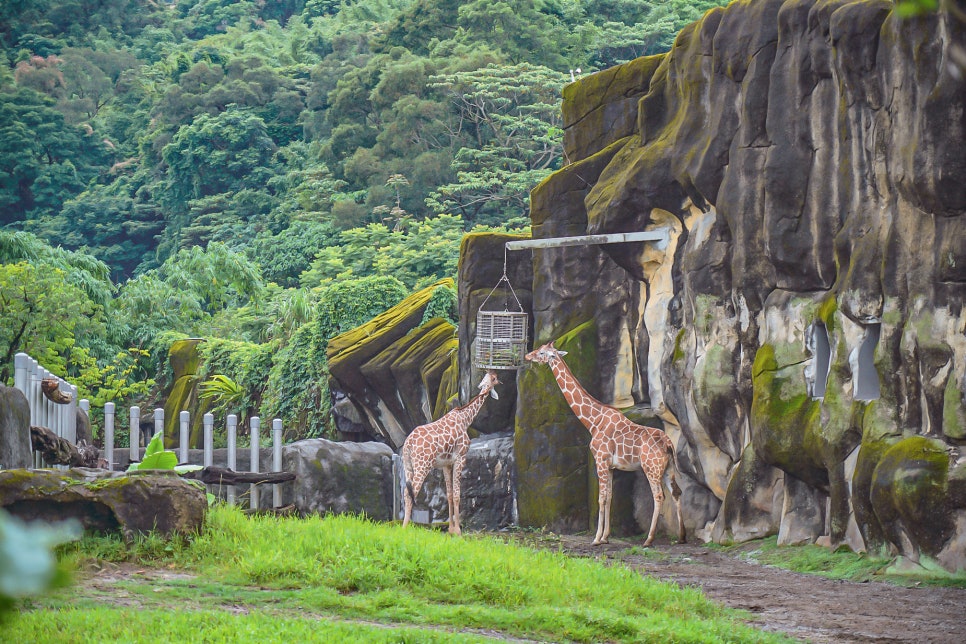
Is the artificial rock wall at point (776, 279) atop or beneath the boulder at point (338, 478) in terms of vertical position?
atop

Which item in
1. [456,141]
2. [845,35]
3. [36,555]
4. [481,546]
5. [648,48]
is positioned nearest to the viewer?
[36,555]

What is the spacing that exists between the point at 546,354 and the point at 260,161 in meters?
30.2

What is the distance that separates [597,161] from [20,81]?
3890cm

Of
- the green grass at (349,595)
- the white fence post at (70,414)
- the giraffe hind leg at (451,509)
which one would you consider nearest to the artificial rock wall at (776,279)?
the giraffe hind leg at (451,509)

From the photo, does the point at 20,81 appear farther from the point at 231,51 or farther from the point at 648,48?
the point at 648,48

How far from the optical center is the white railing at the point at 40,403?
12945mm

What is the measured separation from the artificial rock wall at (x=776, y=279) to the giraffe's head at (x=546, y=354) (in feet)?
2.76

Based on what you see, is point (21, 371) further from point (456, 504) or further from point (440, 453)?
point (456, 504)

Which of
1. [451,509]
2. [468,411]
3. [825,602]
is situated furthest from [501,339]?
[825,602]

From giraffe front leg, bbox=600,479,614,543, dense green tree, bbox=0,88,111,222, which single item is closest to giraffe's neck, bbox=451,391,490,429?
giraffe front leg, bbox=600,479,614,543

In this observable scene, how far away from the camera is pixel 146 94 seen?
5184cm

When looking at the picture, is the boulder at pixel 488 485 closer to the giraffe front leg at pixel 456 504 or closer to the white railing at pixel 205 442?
the giraffe front leg at pixel 456 504

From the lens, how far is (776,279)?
46.0 ft

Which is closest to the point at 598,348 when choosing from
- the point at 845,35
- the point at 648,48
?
the point at 845,35
